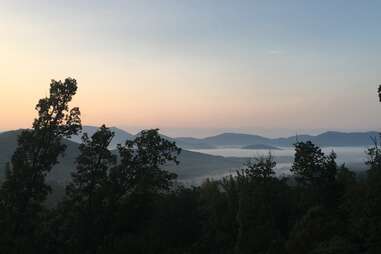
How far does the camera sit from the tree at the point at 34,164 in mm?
39531

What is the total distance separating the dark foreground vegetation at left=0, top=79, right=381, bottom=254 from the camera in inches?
1385

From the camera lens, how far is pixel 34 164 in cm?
3994

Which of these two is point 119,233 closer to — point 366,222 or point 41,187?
point 41,187

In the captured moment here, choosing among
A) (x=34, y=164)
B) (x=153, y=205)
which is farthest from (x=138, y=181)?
(x=34, y=164)

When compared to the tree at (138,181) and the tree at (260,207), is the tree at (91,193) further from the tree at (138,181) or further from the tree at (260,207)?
the tree at (260,207)

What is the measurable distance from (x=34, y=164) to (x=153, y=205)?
1279 centimetres

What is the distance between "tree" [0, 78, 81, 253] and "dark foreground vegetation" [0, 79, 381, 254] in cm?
8

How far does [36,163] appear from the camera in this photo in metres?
40.1

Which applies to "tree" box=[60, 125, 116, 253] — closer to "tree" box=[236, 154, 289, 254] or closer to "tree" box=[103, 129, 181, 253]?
"tree" box=[103, 129, 181, 253]

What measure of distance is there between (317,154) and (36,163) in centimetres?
2608

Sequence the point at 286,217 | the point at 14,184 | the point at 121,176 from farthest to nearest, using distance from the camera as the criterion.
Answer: the point at 286,217 → the point at 121,176 → the point at 14,184

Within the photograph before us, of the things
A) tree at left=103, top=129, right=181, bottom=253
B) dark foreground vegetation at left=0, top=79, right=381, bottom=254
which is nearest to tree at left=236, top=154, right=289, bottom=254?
dark foreground vegetation at left=0, top=79, right=381, bottom=254

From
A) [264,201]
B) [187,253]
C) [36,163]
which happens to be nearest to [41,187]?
[36,163]

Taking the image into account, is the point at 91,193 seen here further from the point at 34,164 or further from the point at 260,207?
the point at 260,207
